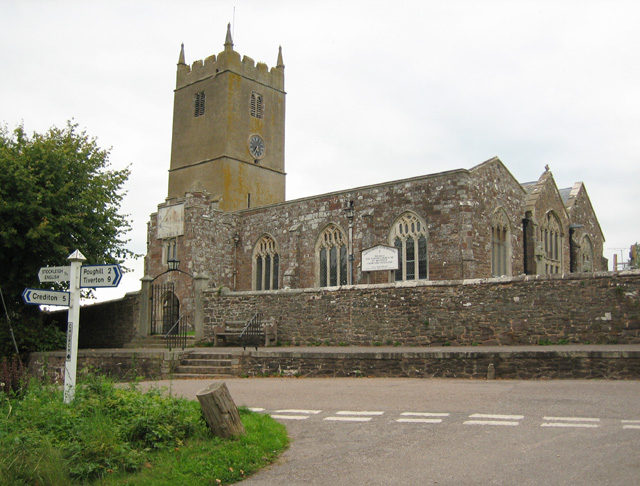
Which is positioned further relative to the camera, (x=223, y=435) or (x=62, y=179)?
(x=62, y=179)

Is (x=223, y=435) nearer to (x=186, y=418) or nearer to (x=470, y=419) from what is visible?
(x=186, y=418)

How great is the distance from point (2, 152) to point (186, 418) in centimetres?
1597

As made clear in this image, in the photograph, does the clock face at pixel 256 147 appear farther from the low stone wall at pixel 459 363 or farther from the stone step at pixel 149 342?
the low stone wall at pixel 459 363

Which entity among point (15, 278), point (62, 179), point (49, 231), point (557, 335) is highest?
point (62, 179)

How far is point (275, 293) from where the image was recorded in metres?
20.2

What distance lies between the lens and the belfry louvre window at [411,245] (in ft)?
81.3

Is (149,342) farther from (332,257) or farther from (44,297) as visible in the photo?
(44,297)

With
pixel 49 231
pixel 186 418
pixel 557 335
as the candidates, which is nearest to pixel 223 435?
pixel 186 418

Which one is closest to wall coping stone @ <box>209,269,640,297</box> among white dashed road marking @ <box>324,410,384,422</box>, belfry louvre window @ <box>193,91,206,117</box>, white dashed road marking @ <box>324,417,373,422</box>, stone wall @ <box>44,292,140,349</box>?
stone wall @ <box>44,292,140,349</box>

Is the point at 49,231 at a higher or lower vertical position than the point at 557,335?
higher

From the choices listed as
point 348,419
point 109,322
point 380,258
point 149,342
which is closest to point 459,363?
point 348,419

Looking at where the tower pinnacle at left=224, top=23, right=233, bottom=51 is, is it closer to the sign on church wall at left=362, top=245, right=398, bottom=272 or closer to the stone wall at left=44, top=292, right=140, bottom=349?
the stone wall at left=44, top=292, right=140, bottom=349

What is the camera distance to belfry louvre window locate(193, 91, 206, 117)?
4112 cm

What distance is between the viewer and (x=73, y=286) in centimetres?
931
